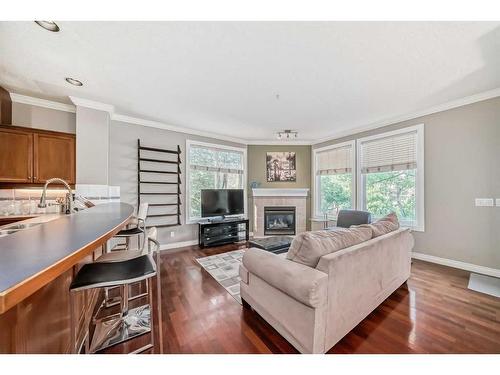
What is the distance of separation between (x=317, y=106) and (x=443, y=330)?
2999 mm

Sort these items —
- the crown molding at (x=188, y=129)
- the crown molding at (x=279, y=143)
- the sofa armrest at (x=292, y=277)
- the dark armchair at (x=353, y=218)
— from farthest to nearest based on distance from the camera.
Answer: the crown molding at (x=279, y=143) < the dark armchair at (x=353, y=218) < the crown molding at (x=188, y=129) < the sofa armrest at (x=292, y=277)

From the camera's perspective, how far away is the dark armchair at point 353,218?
150 inches

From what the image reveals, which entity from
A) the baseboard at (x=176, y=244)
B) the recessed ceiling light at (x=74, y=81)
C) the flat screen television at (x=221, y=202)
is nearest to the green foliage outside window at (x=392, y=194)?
the flat screen television at (x=221, y=202)

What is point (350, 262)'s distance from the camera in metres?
1.54

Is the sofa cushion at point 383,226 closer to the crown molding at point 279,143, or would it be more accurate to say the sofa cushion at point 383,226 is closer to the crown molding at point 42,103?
the crown molding at point 279,143

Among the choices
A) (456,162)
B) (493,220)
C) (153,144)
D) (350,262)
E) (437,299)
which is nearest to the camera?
(350,262)

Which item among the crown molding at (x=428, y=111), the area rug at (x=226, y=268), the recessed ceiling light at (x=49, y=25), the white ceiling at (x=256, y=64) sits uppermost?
the recessed ceiling light at (x=49, y=25)

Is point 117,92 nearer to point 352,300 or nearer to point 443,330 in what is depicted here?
point 352,300

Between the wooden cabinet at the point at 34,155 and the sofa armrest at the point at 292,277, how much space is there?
318 cm

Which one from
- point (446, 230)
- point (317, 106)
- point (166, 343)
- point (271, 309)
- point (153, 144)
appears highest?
point (317, 106)

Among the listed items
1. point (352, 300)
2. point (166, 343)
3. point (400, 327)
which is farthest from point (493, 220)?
point (166, 343)

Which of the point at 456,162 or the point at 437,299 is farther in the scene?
the point at 456,162

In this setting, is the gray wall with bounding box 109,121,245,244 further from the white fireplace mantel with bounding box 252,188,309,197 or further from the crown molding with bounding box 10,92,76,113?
the white fireplace mantel with bounding box 252,188,309,197

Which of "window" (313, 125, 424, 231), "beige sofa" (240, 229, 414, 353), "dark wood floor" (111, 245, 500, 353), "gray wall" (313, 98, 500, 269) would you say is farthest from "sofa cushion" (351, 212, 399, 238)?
"window" (313, 125, 424, 231)
